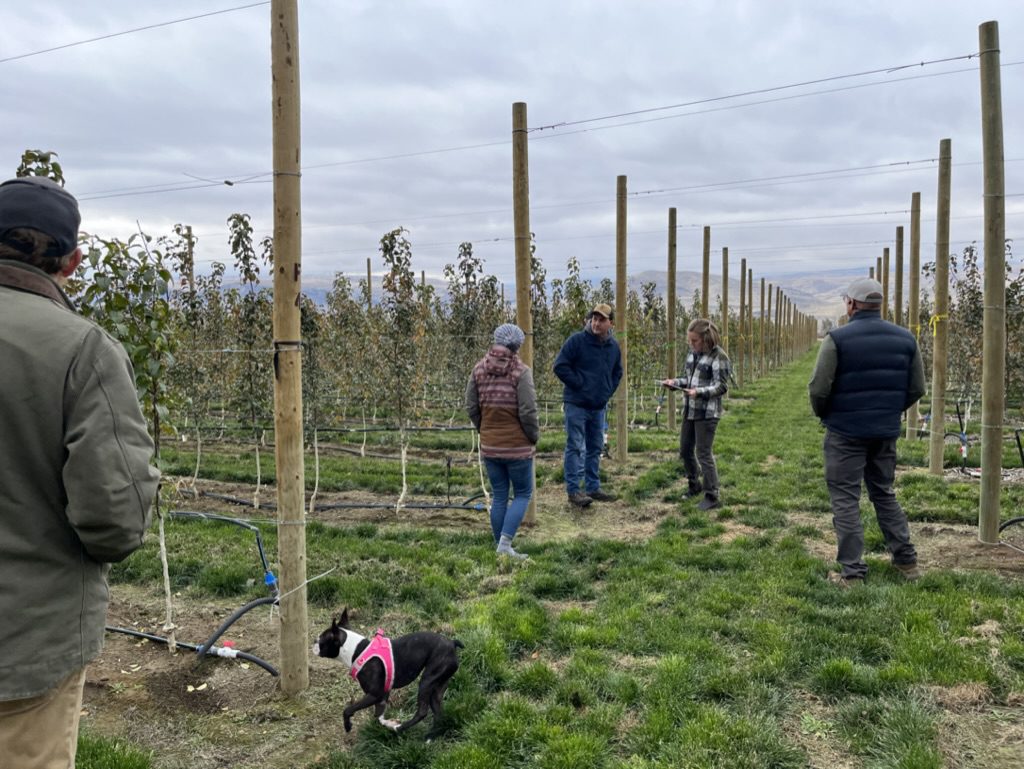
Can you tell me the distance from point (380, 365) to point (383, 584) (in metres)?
5.10

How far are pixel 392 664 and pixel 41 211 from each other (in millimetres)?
2729

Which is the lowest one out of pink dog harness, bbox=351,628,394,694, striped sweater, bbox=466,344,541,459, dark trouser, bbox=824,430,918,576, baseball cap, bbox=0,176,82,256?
pink dog harness, bbox=351,628,394,694

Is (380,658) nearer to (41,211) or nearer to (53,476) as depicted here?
(53,476)

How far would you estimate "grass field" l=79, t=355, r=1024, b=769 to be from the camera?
382 cm

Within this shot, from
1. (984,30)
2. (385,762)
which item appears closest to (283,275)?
(385,762)

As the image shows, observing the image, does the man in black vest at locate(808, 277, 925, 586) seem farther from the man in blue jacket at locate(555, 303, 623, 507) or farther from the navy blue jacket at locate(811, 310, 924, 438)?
the man in blue jacket at locate(555, 303, 623, 507)

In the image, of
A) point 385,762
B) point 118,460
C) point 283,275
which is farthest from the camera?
point 283,275

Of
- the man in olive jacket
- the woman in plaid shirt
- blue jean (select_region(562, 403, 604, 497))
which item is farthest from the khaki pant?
the woman in plaid shirt

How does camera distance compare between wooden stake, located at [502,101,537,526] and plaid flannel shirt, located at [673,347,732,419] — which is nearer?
wooden stake, located at [502,101,537,526]

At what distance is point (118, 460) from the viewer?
2.26 m

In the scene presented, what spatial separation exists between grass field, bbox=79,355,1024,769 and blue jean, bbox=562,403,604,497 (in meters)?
0.81

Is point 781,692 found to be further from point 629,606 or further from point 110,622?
point 110,622

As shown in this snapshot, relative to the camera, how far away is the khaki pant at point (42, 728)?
227 centimetres

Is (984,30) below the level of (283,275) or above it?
above
